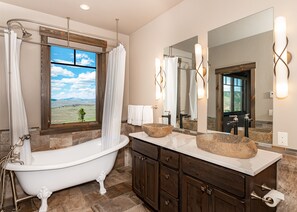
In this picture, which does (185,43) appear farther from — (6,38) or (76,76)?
(6,38)

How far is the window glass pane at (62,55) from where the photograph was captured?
288 cm

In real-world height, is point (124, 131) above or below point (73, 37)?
below

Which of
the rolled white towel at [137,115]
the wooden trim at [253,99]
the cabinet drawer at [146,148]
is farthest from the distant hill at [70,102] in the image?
the wooden trim at [253,99]

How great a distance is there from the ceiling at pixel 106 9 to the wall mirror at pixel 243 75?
1.01 meters

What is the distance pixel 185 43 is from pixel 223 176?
174 cm

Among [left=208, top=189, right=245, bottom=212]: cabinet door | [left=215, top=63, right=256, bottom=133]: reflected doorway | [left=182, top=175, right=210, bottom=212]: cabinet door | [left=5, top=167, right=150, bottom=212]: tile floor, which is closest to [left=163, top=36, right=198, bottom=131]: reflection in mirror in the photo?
[left=215, top=63, right=256, bottom=133]: reflected doorway

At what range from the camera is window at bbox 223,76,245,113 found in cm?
179

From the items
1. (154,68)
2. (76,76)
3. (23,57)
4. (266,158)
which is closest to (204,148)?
(266,158)

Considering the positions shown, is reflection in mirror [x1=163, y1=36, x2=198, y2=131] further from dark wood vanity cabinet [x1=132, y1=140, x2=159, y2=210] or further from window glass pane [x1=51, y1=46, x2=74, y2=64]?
window glass pane [x1=51, y1=46, x2=74, y2=64]

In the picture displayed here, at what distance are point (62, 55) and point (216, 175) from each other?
2.99m

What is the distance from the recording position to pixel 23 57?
2547 mm

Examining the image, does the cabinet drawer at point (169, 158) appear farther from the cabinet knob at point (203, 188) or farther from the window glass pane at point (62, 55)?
the window glass pane at point (62, 55)

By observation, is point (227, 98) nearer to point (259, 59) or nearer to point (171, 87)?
point (259, 59)

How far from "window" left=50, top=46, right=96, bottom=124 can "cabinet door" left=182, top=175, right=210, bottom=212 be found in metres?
2.33
